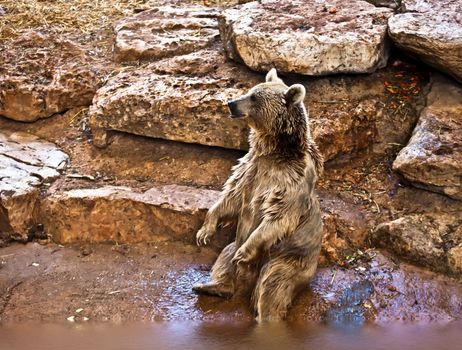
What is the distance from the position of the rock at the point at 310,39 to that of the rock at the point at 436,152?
0.73 meters

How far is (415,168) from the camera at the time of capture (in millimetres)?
5418

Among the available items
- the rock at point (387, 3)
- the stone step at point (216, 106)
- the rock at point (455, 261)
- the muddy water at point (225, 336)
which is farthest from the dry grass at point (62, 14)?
the rock at point (455, 261)

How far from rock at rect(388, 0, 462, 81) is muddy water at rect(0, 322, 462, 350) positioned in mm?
2311

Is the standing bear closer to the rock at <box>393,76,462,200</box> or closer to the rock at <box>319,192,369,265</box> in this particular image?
the rock at <box>319,192,369,265</box>

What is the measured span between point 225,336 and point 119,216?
5.11ft

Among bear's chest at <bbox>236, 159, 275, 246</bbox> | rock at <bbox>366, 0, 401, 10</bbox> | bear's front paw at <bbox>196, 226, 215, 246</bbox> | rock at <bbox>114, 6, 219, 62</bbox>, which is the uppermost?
rock at <bbox>366, 0, 401, 10</bbox>

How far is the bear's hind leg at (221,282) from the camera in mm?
4965

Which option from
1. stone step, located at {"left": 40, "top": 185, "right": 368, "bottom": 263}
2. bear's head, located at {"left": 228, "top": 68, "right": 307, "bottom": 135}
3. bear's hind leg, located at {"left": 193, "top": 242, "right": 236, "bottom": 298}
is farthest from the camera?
stone step, located at {"left": 40, "top": 185, "right": 368, "bottom": 263}

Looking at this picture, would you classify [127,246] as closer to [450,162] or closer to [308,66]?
[308,66]

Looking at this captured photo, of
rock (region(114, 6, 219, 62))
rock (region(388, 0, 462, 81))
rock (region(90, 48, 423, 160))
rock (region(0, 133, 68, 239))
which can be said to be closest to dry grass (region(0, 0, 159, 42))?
rock (region(114, 6, 219, 62))

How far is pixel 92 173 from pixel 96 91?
985mm

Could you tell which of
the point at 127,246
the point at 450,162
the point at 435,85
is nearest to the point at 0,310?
the point at 127,246

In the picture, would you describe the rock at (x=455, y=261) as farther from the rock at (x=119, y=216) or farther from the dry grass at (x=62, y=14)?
the dry grass at (x=62, y=14)

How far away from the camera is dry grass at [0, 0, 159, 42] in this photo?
7.65 m
